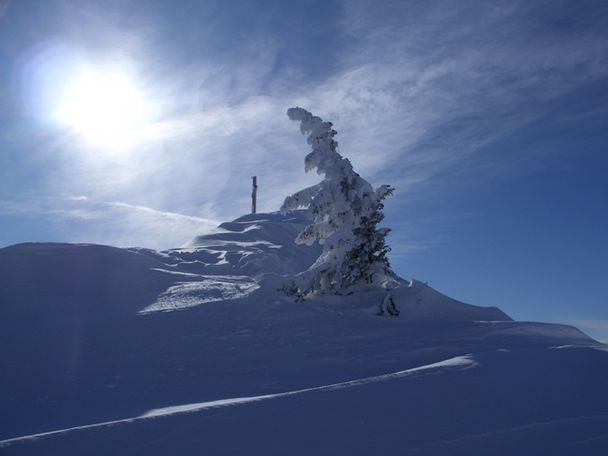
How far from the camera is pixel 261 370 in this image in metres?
6.98

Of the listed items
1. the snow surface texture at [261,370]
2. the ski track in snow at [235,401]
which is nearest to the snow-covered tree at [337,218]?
the snow surface texture at [261,370]

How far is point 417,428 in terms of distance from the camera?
4.05 m

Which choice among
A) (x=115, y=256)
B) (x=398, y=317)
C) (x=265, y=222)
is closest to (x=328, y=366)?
(x=398, y=317)

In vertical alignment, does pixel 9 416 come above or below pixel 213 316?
below

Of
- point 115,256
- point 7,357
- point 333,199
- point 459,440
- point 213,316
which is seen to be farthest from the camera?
point 115,256

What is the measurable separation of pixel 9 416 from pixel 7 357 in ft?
7.35

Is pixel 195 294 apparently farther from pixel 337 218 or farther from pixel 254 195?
pixel 254 195

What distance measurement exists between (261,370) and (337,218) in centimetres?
530

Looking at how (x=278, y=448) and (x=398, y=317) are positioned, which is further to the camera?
(x=398, y=317)

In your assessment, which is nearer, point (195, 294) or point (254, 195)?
point (195, 294)

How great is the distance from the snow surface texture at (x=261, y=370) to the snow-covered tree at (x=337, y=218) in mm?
547

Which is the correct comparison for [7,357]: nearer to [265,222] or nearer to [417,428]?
[417,428]

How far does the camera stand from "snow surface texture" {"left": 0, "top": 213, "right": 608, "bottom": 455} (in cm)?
404

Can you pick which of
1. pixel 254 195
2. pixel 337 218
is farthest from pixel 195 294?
pixel 254 195
